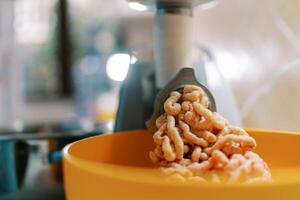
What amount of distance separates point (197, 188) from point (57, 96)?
6.92 feet

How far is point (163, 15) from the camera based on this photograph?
0.35 m

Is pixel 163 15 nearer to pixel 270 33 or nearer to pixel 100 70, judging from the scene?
pixel 270 33

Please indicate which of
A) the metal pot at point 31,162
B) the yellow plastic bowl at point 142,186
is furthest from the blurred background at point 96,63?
the yellow plastic bowl at point 142,186

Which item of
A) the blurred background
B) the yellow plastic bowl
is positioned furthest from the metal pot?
the yellow plastic bowl

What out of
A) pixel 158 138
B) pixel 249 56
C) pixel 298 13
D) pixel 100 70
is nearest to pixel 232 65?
pixel 249 56

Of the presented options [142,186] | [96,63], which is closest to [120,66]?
[142,186]

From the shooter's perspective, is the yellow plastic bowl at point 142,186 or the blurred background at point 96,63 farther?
the blurred background at point 96,63

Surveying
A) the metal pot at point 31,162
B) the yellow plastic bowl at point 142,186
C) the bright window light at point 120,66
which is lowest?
the metal pot at point 31,162

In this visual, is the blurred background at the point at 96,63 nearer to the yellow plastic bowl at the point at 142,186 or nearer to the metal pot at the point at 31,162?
the metal pot at the point at 31,162

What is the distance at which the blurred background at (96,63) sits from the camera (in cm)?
41

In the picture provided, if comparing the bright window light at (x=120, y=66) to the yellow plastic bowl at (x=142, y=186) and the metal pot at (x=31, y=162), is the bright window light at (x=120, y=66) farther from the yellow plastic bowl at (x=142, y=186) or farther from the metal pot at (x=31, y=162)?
the yellow plastic bowl at (x=142, y=186)

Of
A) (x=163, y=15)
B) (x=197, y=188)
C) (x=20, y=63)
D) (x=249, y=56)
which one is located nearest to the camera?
(x=197, y=188)

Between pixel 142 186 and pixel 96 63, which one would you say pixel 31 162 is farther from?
pixel 96 63

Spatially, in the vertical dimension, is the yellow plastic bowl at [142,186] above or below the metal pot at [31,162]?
above
